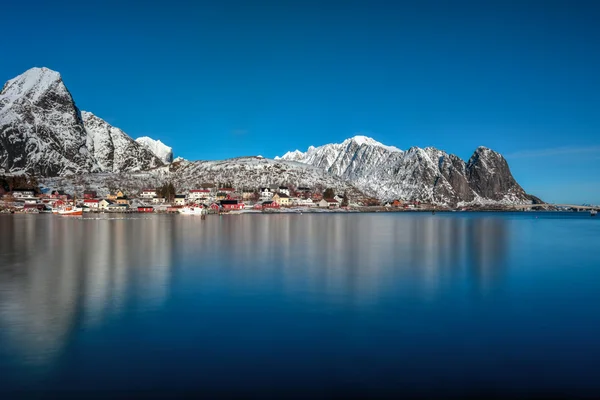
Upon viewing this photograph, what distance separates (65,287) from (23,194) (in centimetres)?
14568

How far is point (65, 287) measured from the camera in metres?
18.7

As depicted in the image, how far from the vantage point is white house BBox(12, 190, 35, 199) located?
138m

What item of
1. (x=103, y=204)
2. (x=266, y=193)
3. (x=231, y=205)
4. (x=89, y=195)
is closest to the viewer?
(x=231, y=205)

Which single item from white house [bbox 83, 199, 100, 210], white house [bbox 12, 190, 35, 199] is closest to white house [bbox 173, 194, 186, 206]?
white house [bbox 83, 199, 100, 210]

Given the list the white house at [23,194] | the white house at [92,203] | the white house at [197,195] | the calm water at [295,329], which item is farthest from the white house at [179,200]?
the calm water at [295,329]

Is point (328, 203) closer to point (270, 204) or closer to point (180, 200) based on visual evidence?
point (270, 204)

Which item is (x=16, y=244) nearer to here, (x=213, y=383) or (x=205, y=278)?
(x=205, y=278)

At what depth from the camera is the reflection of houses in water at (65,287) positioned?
12.6 metres

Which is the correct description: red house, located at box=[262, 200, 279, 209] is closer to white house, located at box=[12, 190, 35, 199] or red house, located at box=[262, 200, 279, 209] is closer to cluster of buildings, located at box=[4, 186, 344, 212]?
cluster of buildings, located at box=[4, 186, 344, 212]

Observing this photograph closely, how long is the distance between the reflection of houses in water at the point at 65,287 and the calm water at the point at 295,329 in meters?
0.09

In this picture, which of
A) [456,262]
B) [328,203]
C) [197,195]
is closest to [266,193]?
[328,203]

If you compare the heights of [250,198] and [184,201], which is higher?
[250,198]

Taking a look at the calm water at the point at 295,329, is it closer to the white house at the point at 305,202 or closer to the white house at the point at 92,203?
the white house at the point at 92,203

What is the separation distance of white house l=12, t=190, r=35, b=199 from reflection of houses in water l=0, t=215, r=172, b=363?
122218 millimetres
